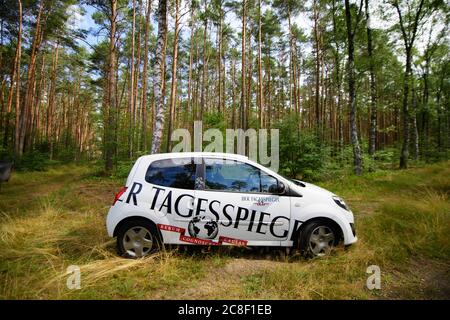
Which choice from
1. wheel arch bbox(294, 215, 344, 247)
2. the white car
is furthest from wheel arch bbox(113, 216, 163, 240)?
wheel arch bbox(294, 215, 344, 247)

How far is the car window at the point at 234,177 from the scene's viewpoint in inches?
159

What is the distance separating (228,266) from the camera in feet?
12.3

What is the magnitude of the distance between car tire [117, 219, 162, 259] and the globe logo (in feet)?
1.87

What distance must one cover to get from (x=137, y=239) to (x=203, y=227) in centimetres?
109

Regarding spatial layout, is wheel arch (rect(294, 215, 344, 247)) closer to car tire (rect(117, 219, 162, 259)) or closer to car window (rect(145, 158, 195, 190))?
car window (rect(145, 158, 195, 190))

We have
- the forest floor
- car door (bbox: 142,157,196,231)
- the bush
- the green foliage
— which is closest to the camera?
the forest floor

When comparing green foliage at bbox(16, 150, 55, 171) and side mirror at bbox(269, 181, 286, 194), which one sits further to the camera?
green foliage at bbox(16, 150, 55, 171)

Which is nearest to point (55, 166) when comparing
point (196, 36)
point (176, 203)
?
point (196, 36)

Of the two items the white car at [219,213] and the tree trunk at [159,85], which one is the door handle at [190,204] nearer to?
the white car at [219,213]

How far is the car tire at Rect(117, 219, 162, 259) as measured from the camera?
387 cm

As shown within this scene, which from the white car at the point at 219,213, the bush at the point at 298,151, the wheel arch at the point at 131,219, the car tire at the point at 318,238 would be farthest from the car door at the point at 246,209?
the bush at the point at 298,151

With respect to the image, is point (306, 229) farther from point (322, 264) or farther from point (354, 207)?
point (354, 207)

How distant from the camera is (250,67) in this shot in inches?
951

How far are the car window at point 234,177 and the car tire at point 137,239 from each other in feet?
3.77
